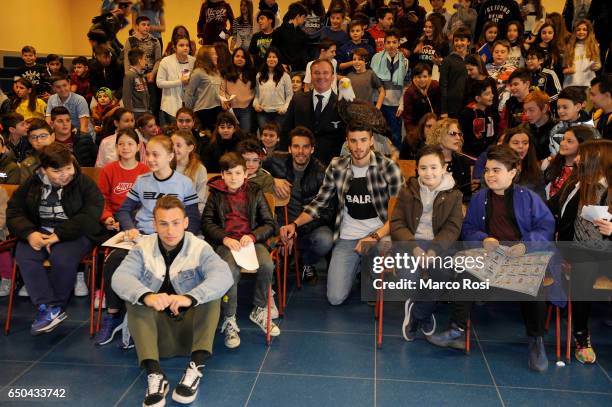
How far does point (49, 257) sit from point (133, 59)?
369 cm

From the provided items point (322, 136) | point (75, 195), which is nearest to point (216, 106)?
point (322, 136)

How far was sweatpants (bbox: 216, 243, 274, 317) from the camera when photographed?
3.54m

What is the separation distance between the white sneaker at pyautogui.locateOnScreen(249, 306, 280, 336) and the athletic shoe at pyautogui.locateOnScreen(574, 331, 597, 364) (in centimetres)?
184

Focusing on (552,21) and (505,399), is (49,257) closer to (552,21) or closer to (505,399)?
(505,399)

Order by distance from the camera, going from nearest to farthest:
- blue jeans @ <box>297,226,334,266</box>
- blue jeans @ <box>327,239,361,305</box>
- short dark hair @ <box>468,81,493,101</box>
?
blue jeans @ <box>327,239,361,305</box>
blue jeans @ <box>297,226,334,266</box>
short dark hair @ <box>468,81,493,101</box>

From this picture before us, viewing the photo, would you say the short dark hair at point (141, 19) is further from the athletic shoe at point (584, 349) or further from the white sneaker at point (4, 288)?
the athletic shoe at point (584, 349)

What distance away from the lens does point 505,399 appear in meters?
2.86

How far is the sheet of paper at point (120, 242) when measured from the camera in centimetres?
349

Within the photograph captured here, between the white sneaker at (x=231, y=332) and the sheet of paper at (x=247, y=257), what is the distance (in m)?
0.37

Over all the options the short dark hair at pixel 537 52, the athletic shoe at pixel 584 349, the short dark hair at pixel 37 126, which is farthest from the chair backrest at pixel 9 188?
the short dark hair at pixel 537 52

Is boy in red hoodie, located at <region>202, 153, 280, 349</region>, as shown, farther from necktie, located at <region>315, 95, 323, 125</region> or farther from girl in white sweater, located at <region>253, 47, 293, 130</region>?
girl in white sweater, located at <region>253, 47, 293, 130</region>

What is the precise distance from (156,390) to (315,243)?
76.4 inches

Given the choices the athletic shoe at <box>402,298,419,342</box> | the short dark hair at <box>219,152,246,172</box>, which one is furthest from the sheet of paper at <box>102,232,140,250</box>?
the athletic shoe at <box>402,298,419,342</box>

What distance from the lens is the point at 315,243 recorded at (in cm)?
443
